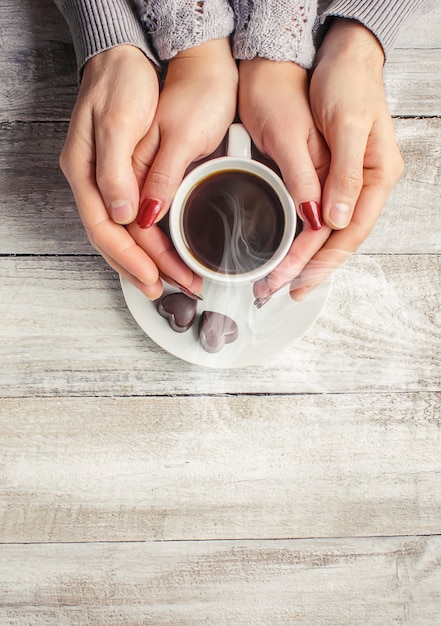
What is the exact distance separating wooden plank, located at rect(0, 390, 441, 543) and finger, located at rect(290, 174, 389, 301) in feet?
0.68

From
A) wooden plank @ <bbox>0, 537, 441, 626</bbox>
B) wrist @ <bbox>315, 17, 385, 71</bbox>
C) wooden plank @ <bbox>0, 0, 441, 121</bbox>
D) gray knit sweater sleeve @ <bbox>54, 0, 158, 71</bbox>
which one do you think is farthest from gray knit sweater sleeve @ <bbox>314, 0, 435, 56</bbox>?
wooden plank @ <bbox>0, 537, 441, 626</bbox>

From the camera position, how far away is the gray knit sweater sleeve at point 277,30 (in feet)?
2.23

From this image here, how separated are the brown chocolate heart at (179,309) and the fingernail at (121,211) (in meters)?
0.12

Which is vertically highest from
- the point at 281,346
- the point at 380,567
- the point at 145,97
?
the point at 145,97

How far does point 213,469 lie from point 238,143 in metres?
0.43

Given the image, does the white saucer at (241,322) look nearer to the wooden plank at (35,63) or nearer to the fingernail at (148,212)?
the fingernail at (148,212)

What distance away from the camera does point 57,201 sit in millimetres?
805

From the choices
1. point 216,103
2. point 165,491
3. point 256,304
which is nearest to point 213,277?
point 256,304

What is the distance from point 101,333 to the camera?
0.80 meters

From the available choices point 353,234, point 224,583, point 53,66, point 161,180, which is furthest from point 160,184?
point 224,583

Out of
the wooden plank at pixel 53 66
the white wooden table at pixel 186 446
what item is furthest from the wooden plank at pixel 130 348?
the wooden plank at pixel 53 66

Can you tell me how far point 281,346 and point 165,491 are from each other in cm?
26

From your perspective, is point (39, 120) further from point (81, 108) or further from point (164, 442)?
point (164, 442)

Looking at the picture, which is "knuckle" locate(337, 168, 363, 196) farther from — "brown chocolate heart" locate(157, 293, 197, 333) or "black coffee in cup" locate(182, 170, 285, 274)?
"brown chocolate heart" locate(157, 293, 197, 333)
